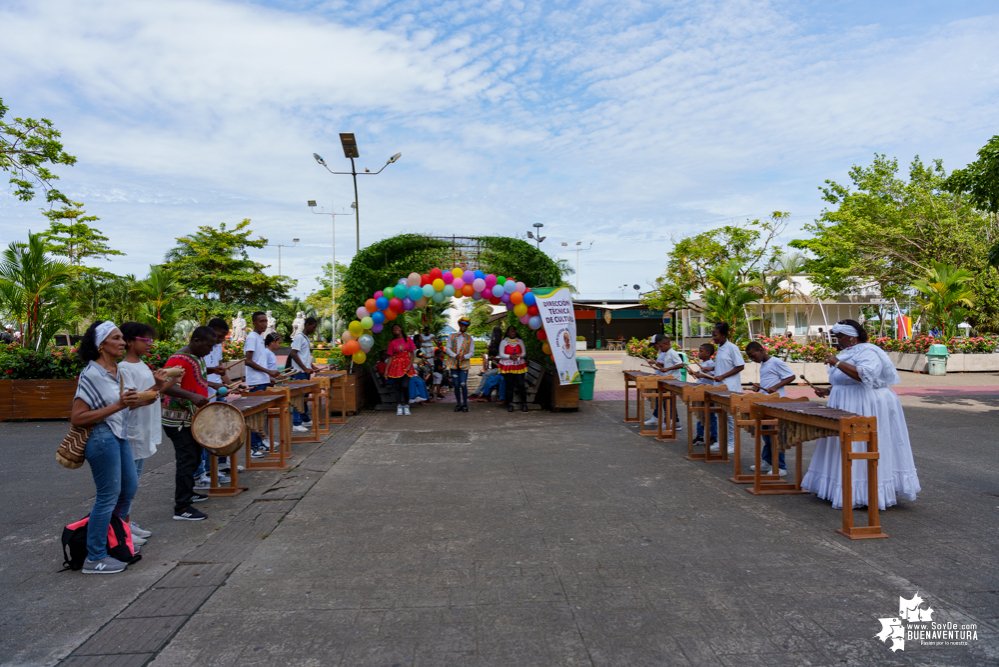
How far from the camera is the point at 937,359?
20.0m

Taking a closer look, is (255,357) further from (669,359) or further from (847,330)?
(847,330)

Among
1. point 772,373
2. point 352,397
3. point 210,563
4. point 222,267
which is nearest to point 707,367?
point 772,373

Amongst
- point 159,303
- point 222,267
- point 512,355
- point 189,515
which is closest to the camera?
point 189,515

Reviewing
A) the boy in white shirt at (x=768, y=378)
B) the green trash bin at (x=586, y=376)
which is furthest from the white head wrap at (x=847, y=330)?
the green trash bin at (x=586, y=376)

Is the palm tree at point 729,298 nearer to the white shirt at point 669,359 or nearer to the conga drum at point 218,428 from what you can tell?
the white shirt at point 669,359

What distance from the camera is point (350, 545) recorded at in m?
4.84

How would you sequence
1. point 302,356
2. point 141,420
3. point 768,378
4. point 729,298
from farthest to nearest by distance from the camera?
point 729,298 → point 302,356 → point 768,378 → point 141,420

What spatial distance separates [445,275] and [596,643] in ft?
30.8

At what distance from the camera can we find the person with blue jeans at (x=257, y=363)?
8.50m

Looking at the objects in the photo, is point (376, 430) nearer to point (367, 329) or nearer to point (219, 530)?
point (367, 329)

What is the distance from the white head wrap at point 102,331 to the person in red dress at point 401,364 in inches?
308

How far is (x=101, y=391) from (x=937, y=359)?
22.9 meters

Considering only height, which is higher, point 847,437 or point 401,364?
point 401,364

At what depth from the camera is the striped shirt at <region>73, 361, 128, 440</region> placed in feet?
13.6
